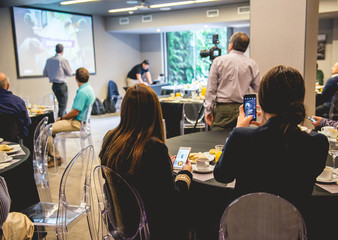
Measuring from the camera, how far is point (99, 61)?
400 inches

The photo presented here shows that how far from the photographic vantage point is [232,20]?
8477 mm

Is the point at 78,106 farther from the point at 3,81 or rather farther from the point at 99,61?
the point at 99,61

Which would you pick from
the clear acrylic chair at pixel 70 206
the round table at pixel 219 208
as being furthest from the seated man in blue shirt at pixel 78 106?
the round table at pixel 219 208

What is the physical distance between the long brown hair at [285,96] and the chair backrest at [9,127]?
3.16 metres

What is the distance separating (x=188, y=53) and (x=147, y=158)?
1041 centimetres

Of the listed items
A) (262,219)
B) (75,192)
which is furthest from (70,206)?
(262,219)

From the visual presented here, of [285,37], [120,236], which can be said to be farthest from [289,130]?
[285,37]

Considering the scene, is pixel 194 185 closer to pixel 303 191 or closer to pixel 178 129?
pixel 303 191

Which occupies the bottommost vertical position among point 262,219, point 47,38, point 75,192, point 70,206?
point 70,206

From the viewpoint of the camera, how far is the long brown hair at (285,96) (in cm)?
136

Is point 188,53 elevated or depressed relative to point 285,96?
elevated

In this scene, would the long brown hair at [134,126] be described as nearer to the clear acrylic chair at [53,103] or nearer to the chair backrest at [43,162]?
the chair backrest at [43,162]

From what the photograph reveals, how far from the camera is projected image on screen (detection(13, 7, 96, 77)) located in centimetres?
780

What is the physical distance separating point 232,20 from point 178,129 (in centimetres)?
419
